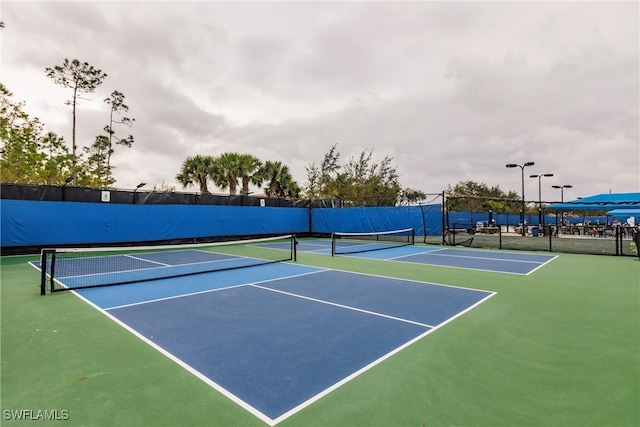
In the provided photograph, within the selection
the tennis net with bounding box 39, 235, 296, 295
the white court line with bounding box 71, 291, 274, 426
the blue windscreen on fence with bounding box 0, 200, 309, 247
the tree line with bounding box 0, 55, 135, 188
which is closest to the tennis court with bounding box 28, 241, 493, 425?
the white court line with bounding box 71, 291, 274, 426

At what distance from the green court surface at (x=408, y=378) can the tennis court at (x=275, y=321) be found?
0.61ft

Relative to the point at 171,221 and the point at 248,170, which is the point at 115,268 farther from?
the point at 248,170

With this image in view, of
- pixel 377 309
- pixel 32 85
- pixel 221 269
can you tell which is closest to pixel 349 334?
pixel 377 309

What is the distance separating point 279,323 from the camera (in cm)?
468

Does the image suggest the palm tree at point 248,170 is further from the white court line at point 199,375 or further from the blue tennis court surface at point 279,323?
the white court line at point 199,375

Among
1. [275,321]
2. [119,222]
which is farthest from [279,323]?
[119,222]

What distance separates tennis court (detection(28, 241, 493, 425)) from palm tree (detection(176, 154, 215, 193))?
891 inches

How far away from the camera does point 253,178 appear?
3117 cm

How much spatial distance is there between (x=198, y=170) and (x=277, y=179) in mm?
7382

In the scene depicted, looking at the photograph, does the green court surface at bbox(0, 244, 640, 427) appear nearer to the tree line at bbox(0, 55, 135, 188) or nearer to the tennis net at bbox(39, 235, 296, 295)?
the tennis net at bbox(39, 235, 296, 295)

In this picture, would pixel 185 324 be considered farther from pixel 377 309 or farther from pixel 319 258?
pixel 319 258

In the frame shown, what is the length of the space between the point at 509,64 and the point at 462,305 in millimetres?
10400

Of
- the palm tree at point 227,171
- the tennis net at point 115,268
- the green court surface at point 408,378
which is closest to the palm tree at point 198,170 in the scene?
the palm tree at point 227,171

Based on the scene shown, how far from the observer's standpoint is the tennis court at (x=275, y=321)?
310cm
